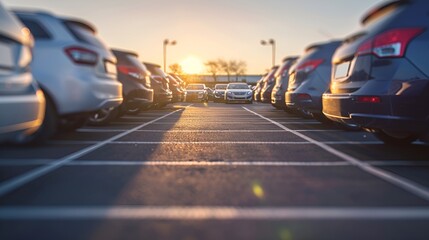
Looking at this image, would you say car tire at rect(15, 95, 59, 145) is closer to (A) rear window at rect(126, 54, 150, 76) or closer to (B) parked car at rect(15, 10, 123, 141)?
(B) parked car at rect(15, 10, 123, 141)

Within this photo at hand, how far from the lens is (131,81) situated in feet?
32.0

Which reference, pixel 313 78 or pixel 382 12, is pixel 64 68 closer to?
pixel 382 12

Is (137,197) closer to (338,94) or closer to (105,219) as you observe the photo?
(105,219)

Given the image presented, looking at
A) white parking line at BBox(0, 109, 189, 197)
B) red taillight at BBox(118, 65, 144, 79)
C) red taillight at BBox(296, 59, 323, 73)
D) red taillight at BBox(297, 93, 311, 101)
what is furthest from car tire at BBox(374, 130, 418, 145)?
red taillight at BBox(118, 65, 144, 79)

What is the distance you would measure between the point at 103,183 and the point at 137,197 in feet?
1.94

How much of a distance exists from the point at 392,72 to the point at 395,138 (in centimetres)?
198

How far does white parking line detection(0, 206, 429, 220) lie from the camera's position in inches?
117

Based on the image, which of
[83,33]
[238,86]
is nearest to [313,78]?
[83,33]

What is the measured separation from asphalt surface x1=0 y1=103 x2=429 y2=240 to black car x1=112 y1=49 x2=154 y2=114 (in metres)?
3.57

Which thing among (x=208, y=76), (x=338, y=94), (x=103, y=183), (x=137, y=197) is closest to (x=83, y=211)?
(x=137, y=197)

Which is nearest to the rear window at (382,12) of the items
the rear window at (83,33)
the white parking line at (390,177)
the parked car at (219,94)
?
the white parking line at (390,177)

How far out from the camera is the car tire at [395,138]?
19.7ft

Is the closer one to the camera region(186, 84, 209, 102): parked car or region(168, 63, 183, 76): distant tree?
region(186, 84, 209, 102): parked car

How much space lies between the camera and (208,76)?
103 m
